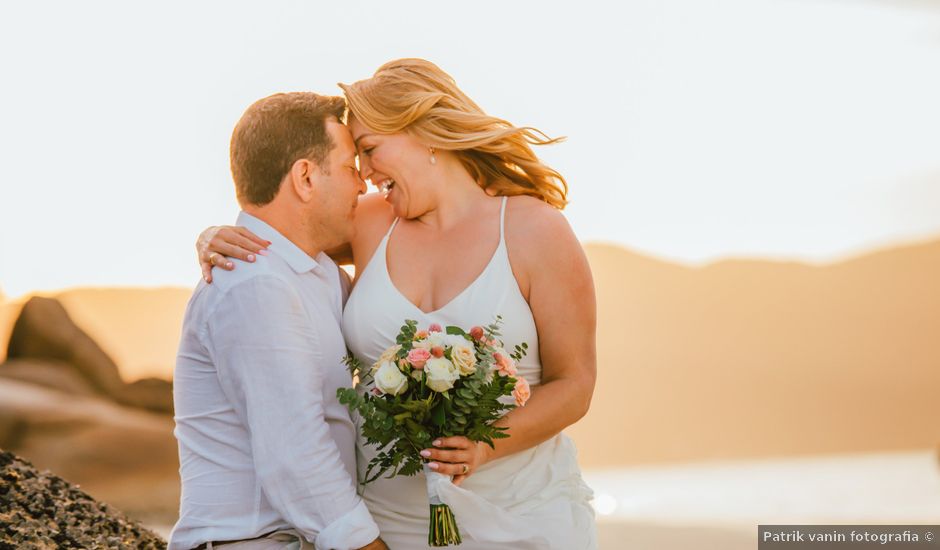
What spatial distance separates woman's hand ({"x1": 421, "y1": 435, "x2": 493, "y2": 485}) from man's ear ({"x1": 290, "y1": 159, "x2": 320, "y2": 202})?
0.83 meters

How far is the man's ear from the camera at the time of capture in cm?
299

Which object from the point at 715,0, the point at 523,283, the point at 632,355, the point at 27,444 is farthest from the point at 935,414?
the point at 523,283

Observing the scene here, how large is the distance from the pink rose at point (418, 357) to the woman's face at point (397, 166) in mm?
940

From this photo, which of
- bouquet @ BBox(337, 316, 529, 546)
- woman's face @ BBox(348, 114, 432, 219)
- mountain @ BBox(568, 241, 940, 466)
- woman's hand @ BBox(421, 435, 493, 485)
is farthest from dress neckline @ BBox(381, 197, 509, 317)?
mountain @ BBox(568, 241, 940, 466)

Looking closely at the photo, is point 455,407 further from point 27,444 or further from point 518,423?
point 27,444

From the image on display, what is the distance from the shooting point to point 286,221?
9.99ft

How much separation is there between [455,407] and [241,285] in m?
0.65

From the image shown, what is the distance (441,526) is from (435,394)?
37cm

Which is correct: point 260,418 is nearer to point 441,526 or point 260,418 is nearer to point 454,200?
point 441,526

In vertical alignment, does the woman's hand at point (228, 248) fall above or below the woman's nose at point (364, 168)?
below

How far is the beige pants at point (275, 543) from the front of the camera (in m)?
2.84

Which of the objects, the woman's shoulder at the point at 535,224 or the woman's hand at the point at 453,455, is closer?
the woman's hand at the point at 453,455

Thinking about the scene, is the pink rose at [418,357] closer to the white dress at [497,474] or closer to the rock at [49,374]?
the white dress at [497,474]

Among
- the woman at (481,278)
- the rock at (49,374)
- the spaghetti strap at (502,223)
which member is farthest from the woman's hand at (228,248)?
the rock at (49,374)
